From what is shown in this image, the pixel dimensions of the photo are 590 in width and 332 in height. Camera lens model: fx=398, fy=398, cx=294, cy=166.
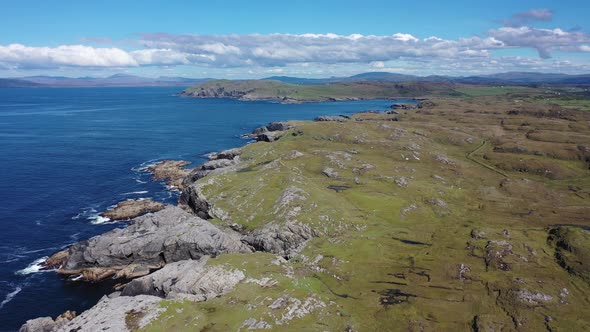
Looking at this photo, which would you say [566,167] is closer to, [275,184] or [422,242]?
[422,242]

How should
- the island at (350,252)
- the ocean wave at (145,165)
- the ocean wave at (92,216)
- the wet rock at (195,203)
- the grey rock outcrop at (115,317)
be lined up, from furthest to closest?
the ocean wave at (145,165) < the ocean wave at (92,216) < the wet rock at (195,203) < the island at (350,252) < the grey rock outcrop at (115,317)

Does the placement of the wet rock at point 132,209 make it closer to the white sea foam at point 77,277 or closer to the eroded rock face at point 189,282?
the white sea foam at point 77,277

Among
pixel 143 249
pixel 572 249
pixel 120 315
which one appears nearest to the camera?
pixel 120 315

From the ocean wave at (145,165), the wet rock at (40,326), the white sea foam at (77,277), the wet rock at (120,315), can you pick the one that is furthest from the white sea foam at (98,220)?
the wet rock at (120,315)

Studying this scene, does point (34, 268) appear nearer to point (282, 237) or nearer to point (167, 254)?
point (167, 254)

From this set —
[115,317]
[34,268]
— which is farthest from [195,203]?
[115,317]

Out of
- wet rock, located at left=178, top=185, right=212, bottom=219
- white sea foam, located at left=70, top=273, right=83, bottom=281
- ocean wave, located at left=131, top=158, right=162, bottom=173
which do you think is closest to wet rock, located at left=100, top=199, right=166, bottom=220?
wet rock, located at left=178, top=185, right=212, bottom=219
